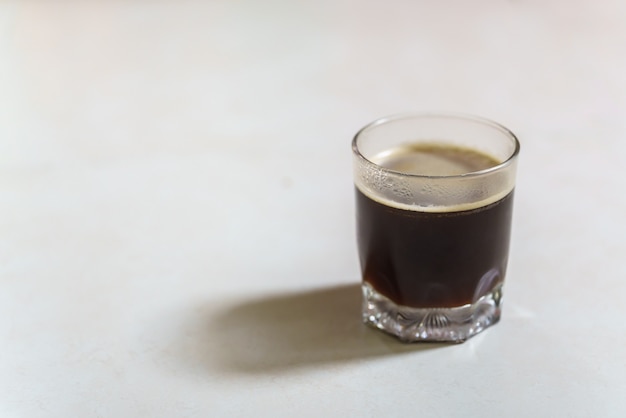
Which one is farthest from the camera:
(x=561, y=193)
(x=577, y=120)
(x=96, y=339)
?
(x=577, y=120)

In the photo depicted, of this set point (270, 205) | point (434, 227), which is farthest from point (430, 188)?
point (270, 205)

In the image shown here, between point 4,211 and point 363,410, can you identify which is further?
point 4,211

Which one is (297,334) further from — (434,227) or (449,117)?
(449,117)

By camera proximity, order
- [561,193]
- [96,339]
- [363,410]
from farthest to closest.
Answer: [561,193] < [96,339] < [363,410]

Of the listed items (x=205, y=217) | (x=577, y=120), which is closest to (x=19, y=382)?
(x=205, y=217)

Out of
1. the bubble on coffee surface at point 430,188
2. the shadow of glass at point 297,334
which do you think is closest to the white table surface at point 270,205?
the shadow of glass at point 297,334

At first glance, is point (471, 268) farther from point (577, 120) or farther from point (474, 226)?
point (577, 120)

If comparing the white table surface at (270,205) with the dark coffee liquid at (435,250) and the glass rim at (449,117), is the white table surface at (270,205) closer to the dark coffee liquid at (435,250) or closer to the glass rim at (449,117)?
the dark coffee liquid at (435,250)
